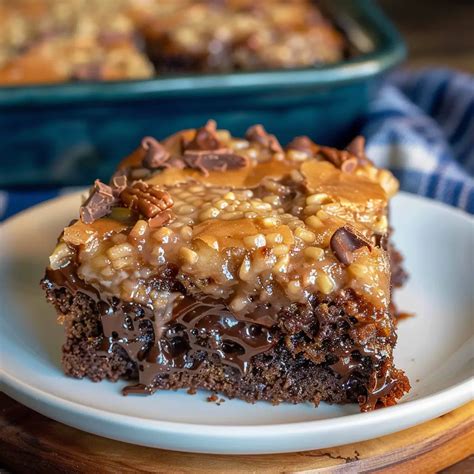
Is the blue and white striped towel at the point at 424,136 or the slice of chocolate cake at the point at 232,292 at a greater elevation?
the slice of chocolate cake at the point at 232,292

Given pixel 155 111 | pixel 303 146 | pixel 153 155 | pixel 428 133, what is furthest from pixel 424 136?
pixel 153 155

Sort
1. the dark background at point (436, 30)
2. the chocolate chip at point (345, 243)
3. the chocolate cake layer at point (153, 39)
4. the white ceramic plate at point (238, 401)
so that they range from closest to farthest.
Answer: the white ceramic plate at point (238, 401) < the chocolate chip at point (345, 243) < the chocolate cake layer at point (153, 39) < the dark background at point (436, 30)

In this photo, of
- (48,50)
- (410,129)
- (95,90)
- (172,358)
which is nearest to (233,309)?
(172,358)

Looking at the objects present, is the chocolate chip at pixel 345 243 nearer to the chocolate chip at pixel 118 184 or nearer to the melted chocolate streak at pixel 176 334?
the melted chocolate streak at pixel 176 334

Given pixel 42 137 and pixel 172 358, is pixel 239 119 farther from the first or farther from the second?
pixel 172 358

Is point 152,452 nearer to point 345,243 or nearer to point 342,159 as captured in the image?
point 345,243

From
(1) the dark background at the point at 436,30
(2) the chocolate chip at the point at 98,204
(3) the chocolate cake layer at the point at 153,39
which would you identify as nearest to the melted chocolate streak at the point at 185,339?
(2) the chocolate chip at the point at 98,204

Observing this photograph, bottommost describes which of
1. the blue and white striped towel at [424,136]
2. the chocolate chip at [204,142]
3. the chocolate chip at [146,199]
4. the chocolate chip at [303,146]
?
the blue and white striped towel at [424,136]
